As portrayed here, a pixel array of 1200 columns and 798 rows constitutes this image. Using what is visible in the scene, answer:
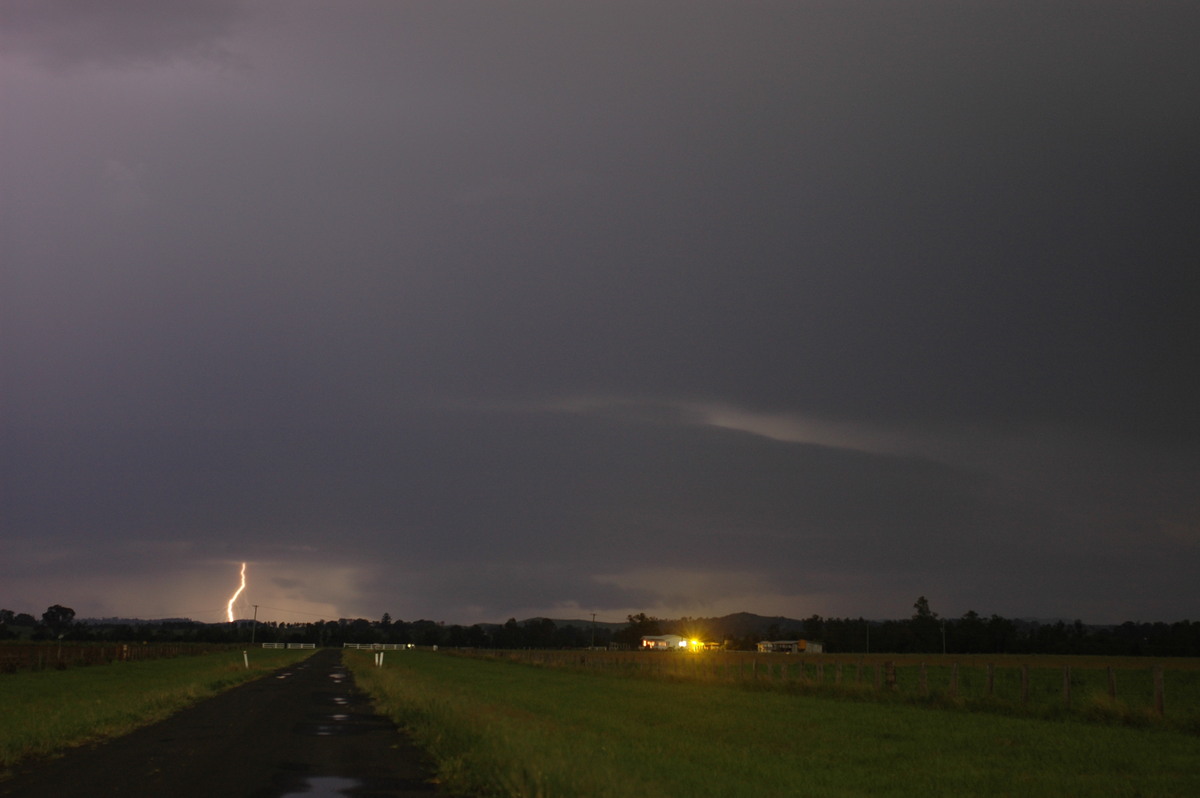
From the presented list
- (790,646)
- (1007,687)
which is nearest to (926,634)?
(790,646)

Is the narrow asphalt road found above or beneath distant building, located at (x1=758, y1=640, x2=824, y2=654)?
above

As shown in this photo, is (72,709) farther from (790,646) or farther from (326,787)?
(790,646)

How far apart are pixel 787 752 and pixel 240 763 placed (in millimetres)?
11863

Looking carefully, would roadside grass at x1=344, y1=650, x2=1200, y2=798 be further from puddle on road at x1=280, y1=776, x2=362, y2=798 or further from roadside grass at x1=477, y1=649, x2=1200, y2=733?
puddle on road at x1=280, y1=776, x2=362, y2=798

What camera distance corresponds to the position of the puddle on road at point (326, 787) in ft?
49.2

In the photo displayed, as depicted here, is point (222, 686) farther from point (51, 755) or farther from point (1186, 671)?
point (1186, 671)

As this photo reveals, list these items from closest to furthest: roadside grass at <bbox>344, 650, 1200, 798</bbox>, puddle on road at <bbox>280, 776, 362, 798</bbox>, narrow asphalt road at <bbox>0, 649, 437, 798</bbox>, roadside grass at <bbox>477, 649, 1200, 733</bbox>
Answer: puddle on road at <bbox>280, 776, 362, 798</bbox>
narrow asphalt road at <bbox>0, 649, 437, 798</bbox>
roadside grass at <bbox>344, 650, 1200, 798</bbox>
roadside grass at <bbox>477, 649, 1200, 733</bbox>

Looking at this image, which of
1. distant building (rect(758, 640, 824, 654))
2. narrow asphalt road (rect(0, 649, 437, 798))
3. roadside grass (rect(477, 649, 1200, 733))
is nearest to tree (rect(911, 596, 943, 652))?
distant building (rect(758, 640, 824, 654))

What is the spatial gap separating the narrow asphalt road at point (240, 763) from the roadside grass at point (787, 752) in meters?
1.04

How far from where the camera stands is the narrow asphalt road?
15.2 m

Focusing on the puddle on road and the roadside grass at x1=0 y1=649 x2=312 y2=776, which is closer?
the puddle on road

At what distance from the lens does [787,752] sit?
22.9 metres

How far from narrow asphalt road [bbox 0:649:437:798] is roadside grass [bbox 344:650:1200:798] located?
1035 millimetres

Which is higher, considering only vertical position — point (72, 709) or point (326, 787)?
point (326, 787)
